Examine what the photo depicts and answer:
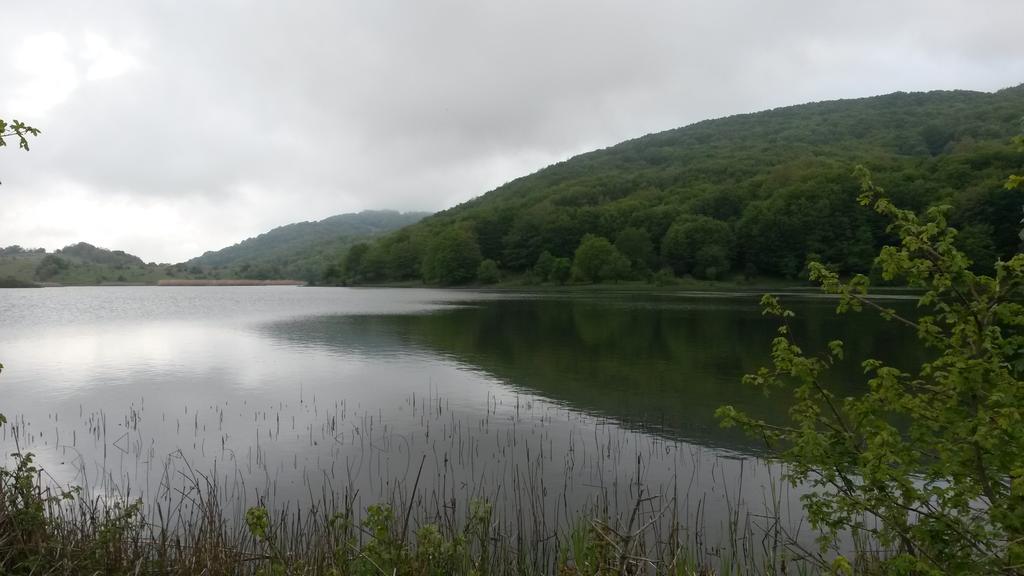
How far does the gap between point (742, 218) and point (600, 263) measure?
36188 millimetres

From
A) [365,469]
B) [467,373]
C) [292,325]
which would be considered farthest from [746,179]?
[365,469]

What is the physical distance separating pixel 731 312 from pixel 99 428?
53.3 m

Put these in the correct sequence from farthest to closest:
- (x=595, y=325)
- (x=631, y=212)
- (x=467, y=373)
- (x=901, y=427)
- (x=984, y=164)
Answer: (x=631, y=212), (x=984, y=164), (x=595, y=325), (x=467, y=373), (x=901, y=427)

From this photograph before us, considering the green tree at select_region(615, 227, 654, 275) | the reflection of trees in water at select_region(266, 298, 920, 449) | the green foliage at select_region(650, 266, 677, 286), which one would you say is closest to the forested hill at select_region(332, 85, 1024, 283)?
the green tree at select_region(615, 227, 654, 275)

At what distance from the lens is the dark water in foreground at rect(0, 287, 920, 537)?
11.6m

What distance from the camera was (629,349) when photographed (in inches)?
1288

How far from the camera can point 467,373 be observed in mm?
25609

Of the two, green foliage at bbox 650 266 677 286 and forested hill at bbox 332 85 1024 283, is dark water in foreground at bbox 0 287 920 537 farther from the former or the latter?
forested hill at bbox 332 85 1024 283

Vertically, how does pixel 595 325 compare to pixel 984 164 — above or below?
below

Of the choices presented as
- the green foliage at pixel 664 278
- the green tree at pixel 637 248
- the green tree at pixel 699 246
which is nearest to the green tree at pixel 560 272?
the green tree at pixel 637 248

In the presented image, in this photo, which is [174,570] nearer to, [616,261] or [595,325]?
[595,325]

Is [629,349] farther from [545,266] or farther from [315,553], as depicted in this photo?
[545,266]

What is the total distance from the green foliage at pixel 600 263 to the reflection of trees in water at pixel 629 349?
72061mm

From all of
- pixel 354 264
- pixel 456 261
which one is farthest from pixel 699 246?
pixel 354 264
